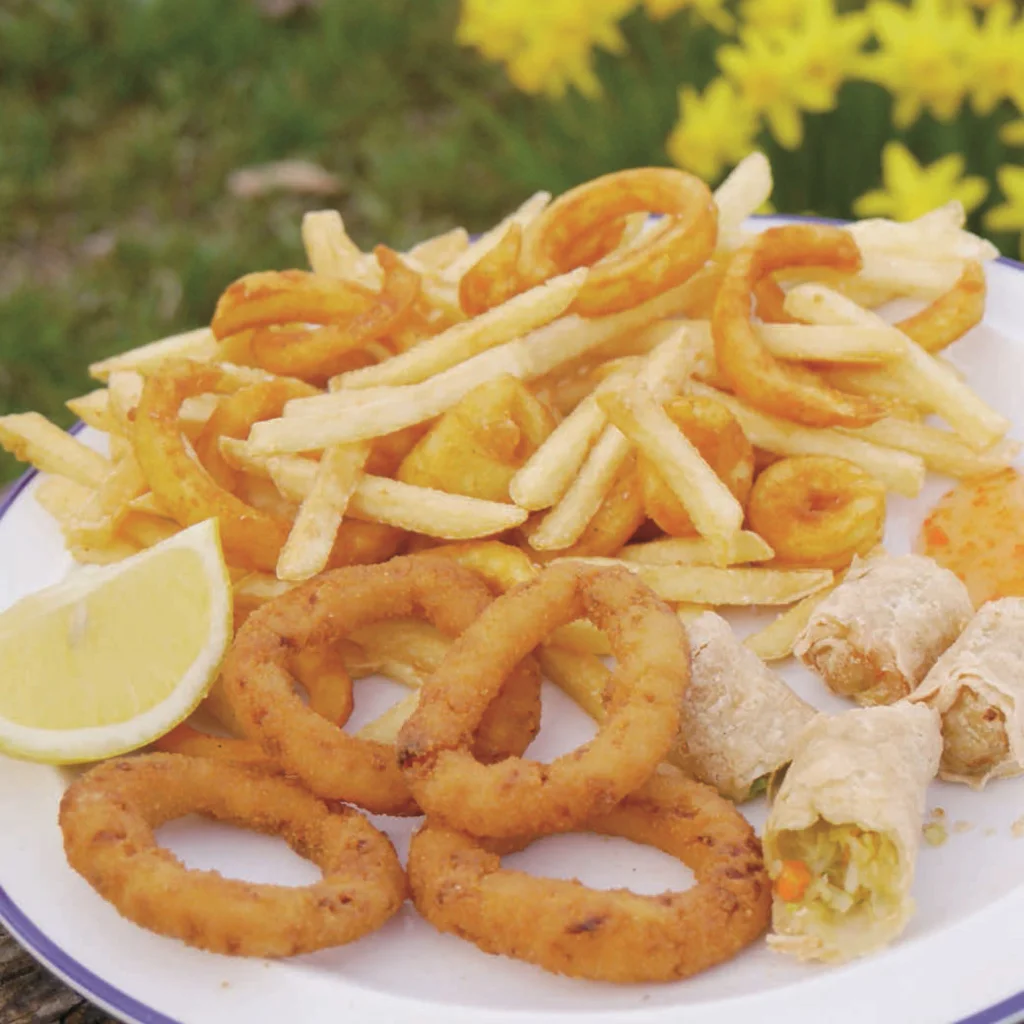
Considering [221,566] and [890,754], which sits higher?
[221,566]

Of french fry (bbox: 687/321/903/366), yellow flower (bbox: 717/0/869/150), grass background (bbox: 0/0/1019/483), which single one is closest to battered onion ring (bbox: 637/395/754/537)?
french fry (bbox: 687/321/903/366)

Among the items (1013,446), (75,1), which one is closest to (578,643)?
(1013,446)

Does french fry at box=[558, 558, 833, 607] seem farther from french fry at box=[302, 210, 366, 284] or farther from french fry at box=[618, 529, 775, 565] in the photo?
french fry at box=[302, 210, 366, 284]

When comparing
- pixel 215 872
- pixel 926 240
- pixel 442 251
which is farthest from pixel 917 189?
pixel 215 872

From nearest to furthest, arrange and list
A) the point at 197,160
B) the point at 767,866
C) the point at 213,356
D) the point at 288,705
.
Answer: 1. the point at 767,866
2. the point at 288,705
3. the point at 213,356
4. the point at 197,160

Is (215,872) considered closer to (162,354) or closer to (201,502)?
(201,502)

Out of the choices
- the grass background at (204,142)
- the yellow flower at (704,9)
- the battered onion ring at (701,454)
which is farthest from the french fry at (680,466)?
the grass background at (204,142)

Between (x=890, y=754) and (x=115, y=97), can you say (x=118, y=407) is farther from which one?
(x=115, y=97)

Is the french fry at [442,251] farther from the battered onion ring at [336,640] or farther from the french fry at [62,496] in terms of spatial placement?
the battered onion ring at [336,640]
